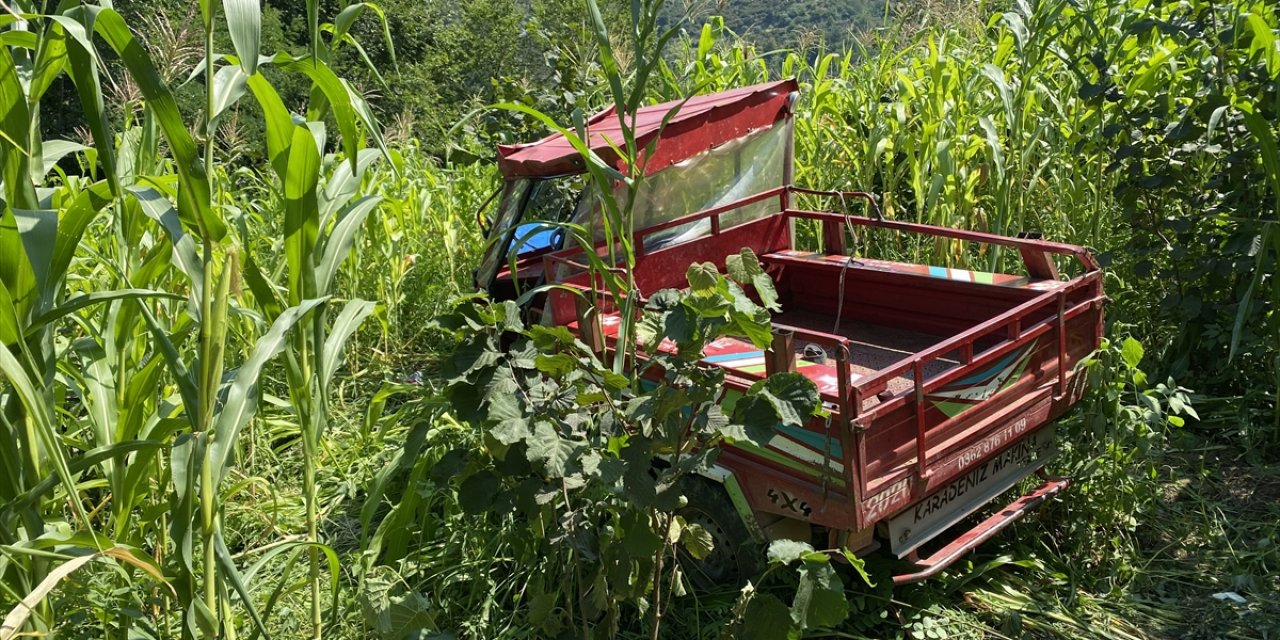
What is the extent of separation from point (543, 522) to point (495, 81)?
506 centimetres

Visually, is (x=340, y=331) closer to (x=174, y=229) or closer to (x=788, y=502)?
(x=174, y=229)

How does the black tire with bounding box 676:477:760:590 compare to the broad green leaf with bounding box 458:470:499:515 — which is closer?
the broad green leaf with bounding box 458:470:499:515

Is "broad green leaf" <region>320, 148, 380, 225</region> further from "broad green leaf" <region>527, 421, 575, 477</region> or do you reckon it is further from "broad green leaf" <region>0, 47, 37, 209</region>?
"broad green leaf" <region>527, 421, 575, 477</region>

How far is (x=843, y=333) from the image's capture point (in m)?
4.75

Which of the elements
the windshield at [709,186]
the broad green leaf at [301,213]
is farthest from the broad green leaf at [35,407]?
the windshield at [709,186]

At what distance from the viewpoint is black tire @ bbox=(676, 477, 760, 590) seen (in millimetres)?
3600

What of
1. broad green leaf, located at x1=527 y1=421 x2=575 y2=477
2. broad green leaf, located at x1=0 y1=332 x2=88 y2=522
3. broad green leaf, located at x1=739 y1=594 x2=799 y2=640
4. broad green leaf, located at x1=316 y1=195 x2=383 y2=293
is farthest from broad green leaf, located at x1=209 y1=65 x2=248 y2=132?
broad green leaf, located at x1=739 y1=594 x2=799 y2=640

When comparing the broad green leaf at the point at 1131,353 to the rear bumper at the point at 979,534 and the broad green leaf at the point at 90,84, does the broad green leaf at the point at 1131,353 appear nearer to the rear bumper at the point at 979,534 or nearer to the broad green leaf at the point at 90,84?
the rear bumper at the point at 979,534

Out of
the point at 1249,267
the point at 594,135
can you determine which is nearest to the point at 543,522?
the point at 594,135

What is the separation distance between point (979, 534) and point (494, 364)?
188cm

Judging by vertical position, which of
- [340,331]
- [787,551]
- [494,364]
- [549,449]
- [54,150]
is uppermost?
[54,150]

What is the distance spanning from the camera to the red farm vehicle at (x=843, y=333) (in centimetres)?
321

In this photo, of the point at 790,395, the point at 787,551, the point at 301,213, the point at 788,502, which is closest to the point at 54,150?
the point at 301,213

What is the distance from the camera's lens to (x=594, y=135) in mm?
4414
